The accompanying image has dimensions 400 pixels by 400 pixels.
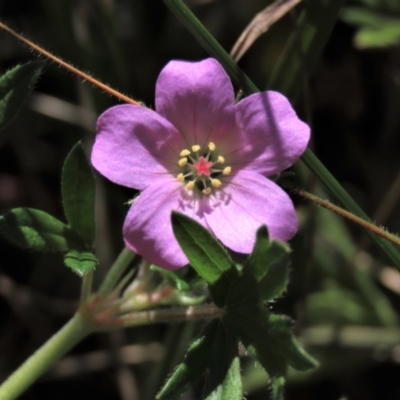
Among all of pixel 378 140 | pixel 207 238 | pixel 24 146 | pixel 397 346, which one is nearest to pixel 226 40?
pixel 378 140

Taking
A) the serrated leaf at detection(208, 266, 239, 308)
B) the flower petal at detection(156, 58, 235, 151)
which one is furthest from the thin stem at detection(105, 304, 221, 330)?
the flower petal at detection(156, 58, 235, 151)

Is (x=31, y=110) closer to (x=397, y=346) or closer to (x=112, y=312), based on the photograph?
(x=112, y=312)

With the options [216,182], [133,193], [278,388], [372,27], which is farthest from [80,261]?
[372,27]

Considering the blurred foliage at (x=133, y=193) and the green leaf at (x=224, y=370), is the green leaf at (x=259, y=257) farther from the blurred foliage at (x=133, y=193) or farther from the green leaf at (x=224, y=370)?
the blurred foliage at (x=133, y=193)

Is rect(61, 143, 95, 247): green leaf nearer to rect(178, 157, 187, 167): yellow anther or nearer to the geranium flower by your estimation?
the geranium flower

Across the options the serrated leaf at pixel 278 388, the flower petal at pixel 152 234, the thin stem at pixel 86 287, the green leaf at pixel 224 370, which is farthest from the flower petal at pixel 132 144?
the serrated leaf at pixel 278 388

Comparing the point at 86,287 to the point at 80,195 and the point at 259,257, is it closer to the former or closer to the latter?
the point at 80,195
